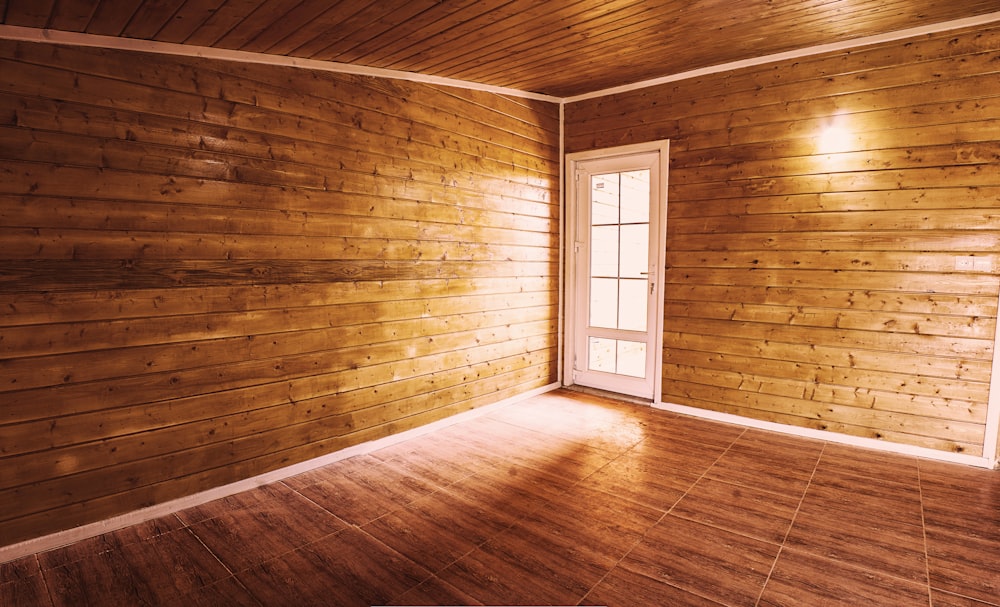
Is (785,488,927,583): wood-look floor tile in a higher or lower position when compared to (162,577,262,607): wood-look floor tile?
higher

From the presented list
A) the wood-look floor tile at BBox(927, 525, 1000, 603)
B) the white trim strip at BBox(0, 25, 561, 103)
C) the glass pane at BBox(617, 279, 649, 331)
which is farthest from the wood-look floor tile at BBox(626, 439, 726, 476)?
the white trim strip at BBox(0, 25, 561, 103)

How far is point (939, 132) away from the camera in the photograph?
319 cm

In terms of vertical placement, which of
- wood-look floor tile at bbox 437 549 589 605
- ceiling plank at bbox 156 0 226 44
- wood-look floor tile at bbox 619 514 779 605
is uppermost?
ceiling plank at bbox 156 0 226 44

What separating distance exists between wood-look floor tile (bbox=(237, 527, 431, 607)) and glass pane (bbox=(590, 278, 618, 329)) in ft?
10.0

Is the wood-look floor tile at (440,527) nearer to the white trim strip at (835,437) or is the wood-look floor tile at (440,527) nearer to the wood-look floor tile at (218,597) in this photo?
the wood-look floor tile at (218,597)

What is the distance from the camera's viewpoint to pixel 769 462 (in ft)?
10.8

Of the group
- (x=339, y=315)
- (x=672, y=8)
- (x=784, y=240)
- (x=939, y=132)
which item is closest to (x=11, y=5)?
(x=339, y=315)

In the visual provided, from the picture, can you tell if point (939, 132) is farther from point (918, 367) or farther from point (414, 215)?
point (414, 215)

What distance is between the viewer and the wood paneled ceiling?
2268mm

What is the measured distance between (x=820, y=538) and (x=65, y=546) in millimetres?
3533

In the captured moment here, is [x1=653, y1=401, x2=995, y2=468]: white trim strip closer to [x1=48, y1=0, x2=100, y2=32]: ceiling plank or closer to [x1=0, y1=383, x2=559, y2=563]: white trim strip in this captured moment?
[x1=0, y1=383, x2=559, y2=563]: white trim strip

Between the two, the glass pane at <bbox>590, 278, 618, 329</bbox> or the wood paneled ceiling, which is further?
the glass pane at <bbox>590, 278, 618, 329</bbox>

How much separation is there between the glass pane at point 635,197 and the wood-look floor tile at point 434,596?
134 inches

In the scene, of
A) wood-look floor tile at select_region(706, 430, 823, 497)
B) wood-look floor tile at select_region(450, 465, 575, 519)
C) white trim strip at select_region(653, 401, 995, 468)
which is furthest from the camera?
white trim strip at select_region(653, 401, 995, 468)
